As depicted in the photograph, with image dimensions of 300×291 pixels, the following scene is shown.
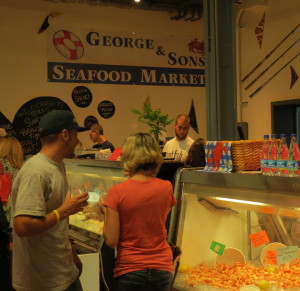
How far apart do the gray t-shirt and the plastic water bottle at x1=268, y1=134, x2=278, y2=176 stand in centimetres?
106

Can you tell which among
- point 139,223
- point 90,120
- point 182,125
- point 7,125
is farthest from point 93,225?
point 90,120

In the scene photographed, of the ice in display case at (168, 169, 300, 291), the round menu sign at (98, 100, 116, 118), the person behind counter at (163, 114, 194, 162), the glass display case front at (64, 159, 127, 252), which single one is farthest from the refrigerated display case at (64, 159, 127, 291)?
the round menu sign at (98, 100, 116, 118)

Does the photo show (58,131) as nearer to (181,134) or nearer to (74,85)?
(181,134)

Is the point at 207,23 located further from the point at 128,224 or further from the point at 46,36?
the point at 46,36

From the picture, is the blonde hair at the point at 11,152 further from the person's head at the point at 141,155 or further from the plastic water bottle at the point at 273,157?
the plastic water bottle at the point at 273,157

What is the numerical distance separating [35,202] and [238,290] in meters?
1.28

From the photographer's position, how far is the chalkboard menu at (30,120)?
9.25 metres

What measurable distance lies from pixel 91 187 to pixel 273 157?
2.22m

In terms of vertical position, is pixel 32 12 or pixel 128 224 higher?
pixel 32 12

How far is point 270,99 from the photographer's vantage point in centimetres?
917

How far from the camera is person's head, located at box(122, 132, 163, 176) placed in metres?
2.39

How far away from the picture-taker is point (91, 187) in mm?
4340

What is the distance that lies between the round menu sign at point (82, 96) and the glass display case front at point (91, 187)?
517 centimetres

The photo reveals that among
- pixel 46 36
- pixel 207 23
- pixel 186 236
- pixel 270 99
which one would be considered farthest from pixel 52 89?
pixel 186 236
